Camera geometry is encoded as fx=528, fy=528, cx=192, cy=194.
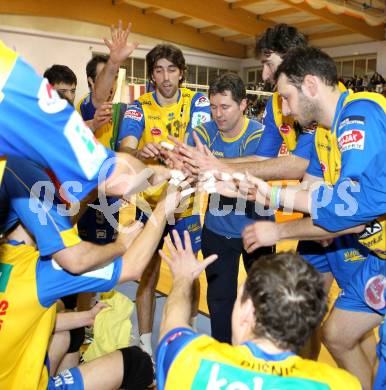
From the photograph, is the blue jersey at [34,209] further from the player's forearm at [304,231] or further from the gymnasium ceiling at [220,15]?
the gymnasium ceiling at [220,15]

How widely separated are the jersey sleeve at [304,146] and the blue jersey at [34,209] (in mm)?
2163

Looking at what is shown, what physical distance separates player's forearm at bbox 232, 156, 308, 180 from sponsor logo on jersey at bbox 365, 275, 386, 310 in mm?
1141

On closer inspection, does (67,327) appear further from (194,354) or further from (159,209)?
(194,354)

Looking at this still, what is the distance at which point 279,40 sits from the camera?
3799mm

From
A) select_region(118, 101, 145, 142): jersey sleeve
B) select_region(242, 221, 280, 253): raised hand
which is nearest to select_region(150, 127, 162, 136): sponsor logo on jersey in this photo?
select_region(118, 101, 145, 142): jersey sleeve

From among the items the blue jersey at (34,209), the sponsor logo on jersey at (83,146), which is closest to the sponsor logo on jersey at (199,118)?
the blue jersey at (34,209)

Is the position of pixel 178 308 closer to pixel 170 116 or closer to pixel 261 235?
pixel 261 235

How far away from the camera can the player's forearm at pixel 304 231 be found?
9.14ft

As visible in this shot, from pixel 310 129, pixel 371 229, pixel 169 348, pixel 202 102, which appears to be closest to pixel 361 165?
pixel 371 229

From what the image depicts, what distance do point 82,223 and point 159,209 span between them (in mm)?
2661

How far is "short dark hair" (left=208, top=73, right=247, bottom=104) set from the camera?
13.5 feet

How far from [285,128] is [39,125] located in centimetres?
274

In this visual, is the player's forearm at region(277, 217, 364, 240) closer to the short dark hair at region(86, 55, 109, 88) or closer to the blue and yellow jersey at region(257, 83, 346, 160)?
the blue and yellow jersey at region(257, 83, 346, 160)

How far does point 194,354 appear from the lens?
160 cm
